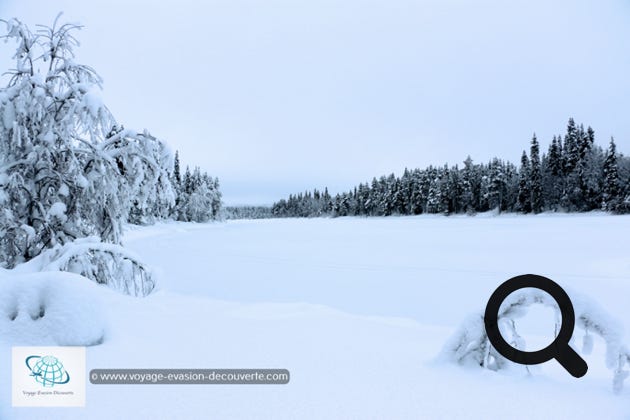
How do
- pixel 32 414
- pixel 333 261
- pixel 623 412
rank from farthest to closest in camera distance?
pixel 333 261 < pixel 623 412 < pixel 32 414

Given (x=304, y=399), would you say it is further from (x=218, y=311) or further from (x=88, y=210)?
(x=88, y=210)

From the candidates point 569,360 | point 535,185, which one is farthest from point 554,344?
point 535,185

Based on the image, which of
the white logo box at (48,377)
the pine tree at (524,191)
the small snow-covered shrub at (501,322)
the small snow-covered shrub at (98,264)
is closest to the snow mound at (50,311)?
the white logo box at (48,377)

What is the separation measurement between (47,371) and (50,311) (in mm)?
640

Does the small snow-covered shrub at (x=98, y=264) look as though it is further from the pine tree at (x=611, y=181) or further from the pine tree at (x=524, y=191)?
the pine tree at (x=524, y=191)

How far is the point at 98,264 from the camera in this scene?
20.1 ft

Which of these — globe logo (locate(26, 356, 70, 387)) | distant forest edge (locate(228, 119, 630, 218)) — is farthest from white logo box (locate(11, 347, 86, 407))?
distant forest edge (locate(228, 119, 630, 218))

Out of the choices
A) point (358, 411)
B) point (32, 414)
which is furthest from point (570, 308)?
point (32, 414)

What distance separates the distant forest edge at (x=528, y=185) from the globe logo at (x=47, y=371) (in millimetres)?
62330

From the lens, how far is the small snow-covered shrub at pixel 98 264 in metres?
4.97

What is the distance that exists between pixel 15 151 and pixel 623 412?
8274 mm

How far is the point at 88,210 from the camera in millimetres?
6660

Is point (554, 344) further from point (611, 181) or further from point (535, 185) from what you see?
point (535, 185)

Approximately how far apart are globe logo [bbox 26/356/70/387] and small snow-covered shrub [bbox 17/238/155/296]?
9.62ft
